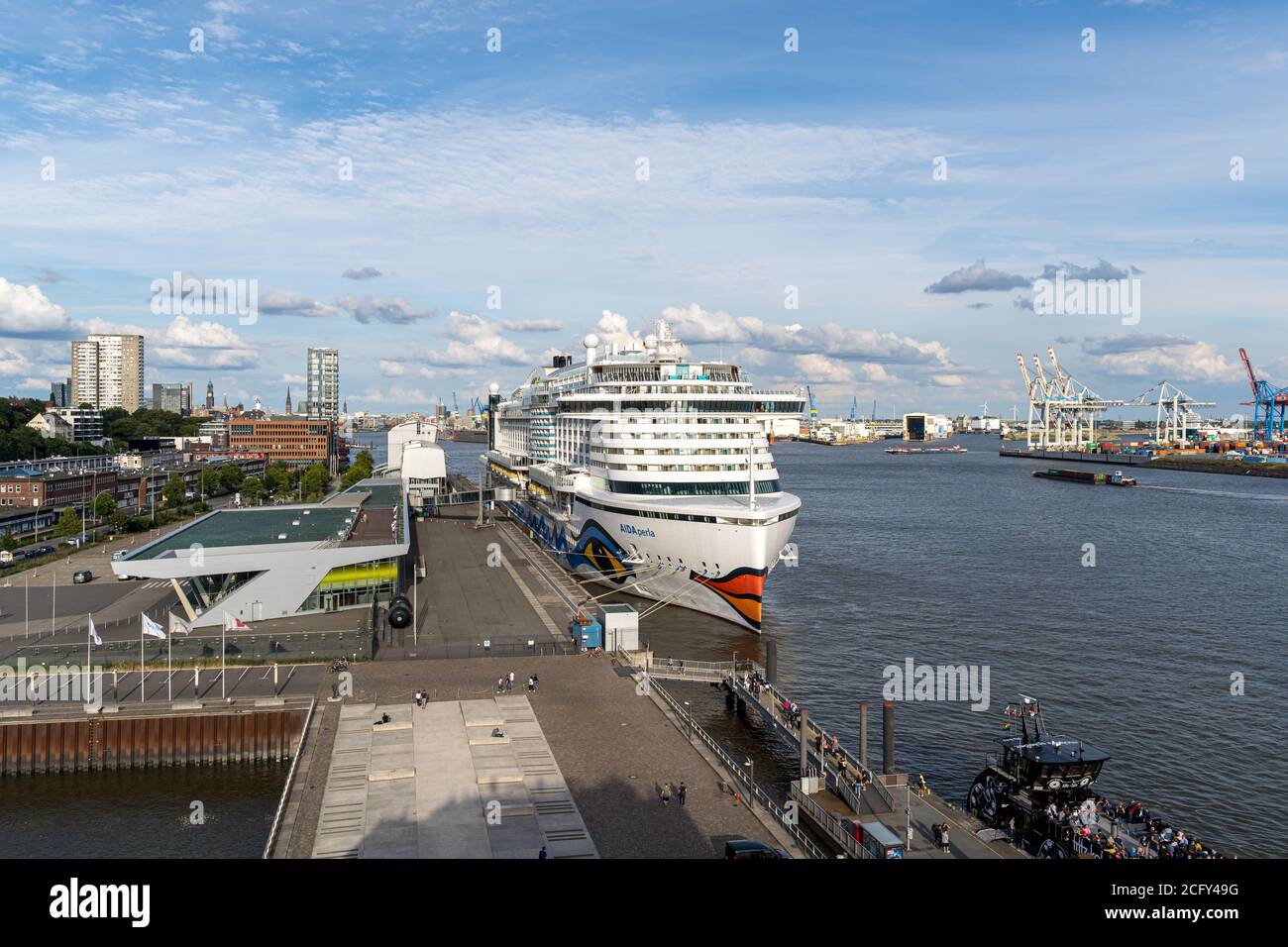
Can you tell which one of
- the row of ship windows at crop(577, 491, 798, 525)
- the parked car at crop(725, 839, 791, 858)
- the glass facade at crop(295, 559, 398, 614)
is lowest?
the parked car at crop(725, 839, 791, 858)

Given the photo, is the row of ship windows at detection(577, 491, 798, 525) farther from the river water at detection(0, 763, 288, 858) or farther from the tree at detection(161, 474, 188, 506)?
the tree at detection(161, 474, 188, 506)

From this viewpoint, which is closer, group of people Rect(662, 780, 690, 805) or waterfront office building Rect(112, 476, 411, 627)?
group of people Rect(662, 780, 690, 805)

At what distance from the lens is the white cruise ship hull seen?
41156mm

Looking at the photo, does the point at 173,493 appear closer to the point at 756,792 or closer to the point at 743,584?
the point at 743,584

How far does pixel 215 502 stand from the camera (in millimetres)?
106250

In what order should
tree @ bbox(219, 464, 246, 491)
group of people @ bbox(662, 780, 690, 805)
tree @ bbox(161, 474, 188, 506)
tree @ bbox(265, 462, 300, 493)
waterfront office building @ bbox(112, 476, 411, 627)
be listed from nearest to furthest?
group of people @ bbox(662, 780, 690, 805) → waterfront office building @ bbox(112, 476, 411, 627) → tree @ bbox(161, 474, 188, 506) → tree @ bbox(219, 464, 246, 491) → tree @ bbox(265, 462, 300, 493)

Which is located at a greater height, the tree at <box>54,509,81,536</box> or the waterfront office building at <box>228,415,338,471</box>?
the waterfront office building at <box>228,415,338,471</box>

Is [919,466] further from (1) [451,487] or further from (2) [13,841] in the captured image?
(2) [13,841]

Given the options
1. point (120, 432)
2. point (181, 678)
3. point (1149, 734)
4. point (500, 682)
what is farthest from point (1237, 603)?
point (120, 432)

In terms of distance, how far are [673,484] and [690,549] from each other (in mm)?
3444

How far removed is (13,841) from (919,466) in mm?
183140

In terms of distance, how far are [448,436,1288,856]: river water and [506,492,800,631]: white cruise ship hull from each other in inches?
63.6

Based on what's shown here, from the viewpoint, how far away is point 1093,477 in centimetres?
14938

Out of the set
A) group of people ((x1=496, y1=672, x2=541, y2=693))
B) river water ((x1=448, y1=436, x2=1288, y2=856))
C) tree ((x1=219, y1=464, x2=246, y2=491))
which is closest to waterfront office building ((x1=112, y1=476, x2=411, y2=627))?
river water ((x1=448, y1=436, x2=1288, y2=856))
